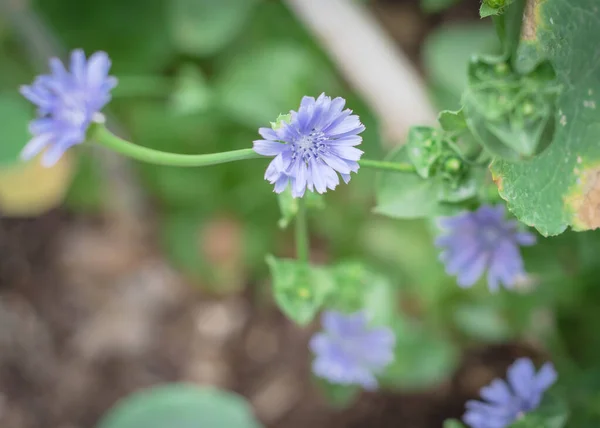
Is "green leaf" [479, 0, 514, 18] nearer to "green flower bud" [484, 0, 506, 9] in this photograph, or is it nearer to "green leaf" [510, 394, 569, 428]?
"green flower bud" [484, 0, 506, 9]

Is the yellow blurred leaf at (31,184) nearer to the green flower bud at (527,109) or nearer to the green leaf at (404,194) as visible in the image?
the green leaf at (404,194)

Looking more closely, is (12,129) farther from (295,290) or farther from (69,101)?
(295,290)

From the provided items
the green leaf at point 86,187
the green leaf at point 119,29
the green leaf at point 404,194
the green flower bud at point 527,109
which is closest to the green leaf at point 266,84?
the green leaf at point 119,29

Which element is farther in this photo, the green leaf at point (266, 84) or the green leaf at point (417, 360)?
the green leaf at point (266, 84)

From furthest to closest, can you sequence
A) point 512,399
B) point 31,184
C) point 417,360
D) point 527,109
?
point 31,184, point 417,360, point 512,399, point 527,109

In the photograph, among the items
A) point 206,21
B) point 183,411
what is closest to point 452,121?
point 183,411

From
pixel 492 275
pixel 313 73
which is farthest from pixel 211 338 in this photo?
pixel 492 275
